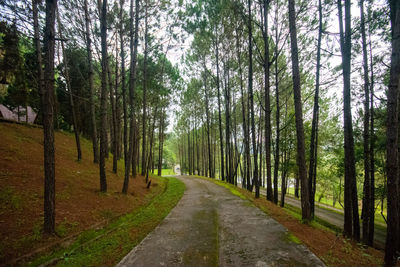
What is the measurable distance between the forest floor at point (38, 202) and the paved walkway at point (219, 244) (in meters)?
2.21

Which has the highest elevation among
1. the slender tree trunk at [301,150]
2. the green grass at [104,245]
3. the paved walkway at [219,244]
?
the slender tree trunk at [301,150]

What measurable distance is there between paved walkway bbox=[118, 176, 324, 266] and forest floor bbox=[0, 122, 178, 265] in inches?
86.9

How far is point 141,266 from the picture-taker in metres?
2.88

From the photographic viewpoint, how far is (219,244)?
3623mm

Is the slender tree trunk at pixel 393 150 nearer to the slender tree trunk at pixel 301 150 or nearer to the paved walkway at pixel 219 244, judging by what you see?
the slender tree trunk at pixel 301 150

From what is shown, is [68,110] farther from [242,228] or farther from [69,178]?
[242,228]

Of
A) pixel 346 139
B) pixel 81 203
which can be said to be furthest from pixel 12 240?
pixel 346 139

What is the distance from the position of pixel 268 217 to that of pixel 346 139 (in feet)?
13.8

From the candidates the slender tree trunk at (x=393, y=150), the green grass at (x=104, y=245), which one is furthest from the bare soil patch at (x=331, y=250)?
the green grass at (x=104, y=245)

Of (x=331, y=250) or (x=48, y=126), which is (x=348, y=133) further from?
(x=48, y=126)

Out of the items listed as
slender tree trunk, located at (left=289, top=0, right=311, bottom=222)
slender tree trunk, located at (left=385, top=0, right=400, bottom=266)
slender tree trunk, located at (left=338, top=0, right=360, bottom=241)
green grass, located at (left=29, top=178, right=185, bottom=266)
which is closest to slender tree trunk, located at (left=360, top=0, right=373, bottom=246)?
slender tree trunk, located at (left=338, top=0, right=360, bottom=241)

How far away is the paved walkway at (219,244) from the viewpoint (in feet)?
9.84

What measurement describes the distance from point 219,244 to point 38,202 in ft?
18.5

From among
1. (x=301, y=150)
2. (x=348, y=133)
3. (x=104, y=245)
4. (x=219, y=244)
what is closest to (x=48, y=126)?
(x=104, y=245)
